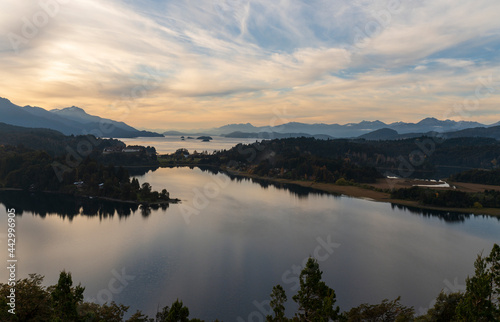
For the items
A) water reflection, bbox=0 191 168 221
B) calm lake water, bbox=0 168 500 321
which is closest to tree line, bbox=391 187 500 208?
calm lake water, bbox=0 168 500 321

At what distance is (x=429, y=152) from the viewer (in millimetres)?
139000

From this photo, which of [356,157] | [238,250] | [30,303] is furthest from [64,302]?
[356,157]

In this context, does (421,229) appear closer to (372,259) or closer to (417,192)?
(372,259)

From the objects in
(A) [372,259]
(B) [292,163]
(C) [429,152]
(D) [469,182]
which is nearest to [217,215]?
(A) [372,259]

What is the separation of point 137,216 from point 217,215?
11536 millimetres

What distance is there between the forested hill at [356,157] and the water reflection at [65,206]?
50.2 metres

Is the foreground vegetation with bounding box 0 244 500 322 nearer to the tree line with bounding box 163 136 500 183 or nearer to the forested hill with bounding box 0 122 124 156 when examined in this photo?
the tree line with bounding box 163 136 500 183

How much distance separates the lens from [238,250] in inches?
1178

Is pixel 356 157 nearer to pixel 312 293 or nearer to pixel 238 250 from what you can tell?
pixel 238 250

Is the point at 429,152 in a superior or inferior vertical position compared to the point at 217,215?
superior

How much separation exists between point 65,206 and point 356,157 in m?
106

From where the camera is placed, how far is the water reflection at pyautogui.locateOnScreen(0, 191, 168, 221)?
1794 inches

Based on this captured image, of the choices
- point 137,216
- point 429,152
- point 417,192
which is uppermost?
point 429,152

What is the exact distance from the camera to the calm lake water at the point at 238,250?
2180cm
